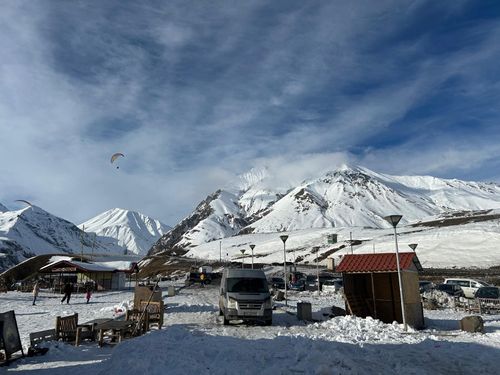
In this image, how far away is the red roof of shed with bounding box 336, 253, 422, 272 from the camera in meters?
20.1

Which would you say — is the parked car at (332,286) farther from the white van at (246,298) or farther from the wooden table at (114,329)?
the wooden table at (114,329)

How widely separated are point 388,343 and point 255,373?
6.80m

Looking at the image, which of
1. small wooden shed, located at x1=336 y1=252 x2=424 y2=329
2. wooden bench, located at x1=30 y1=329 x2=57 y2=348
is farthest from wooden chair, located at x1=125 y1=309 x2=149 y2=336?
small wooden shed, located at x1=336 y1=252 x2=424 y2=329

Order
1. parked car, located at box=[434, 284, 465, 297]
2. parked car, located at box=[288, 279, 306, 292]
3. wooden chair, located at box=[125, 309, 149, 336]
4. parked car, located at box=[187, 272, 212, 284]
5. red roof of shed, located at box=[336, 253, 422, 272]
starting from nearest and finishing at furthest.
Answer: wooden chair, located at box=[125, 309, 149, 336], red roof of shed, located at box=[336, 253, 422, 272], parked car, located at box=[434, 284, 465, 297], parked car, located at box=[288, 279, 306, 292], parked car, located at box=[187, 272, 212, 284]

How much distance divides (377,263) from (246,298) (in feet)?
21.9

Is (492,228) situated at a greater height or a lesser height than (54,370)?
greater

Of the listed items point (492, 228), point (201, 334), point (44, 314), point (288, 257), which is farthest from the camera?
point (288, 257)

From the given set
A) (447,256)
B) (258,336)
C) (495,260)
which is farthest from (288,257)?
(258,336)

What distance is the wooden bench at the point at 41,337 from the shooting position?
533 inches

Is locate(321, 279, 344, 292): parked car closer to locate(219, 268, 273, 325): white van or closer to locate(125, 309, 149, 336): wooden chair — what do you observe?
locate(219, 268, 273, 325): white van

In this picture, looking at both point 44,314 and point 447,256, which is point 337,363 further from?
point 447,256

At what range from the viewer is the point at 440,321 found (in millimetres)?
21938

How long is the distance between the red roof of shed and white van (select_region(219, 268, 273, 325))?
4.44m

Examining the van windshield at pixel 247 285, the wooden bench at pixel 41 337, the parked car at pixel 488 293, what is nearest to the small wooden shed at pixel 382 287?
the van windshield at pixel 247 285
